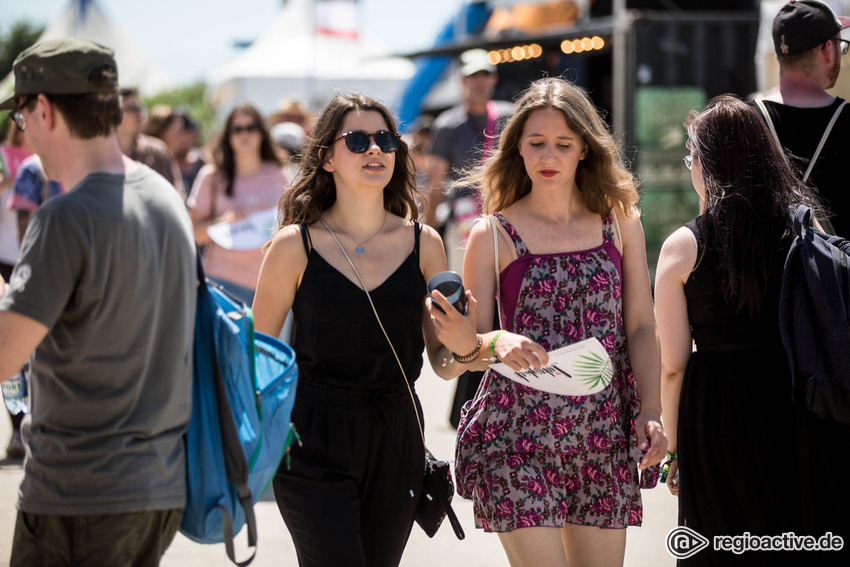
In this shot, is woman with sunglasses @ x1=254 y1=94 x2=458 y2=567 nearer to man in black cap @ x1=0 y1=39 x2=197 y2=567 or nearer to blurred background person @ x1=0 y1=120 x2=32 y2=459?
man in black cap @ x1=0 y1=39 x2=197 y2=567

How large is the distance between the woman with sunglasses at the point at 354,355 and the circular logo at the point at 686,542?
2.98ft

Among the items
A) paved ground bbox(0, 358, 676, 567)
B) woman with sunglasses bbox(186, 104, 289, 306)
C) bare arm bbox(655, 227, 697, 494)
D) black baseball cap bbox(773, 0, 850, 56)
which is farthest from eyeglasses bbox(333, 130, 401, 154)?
woman with sunglasses bbox(186, 104, 289, 306)

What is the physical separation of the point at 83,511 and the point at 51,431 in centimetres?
21

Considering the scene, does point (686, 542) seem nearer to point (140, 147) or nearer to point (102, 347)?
point (102, 347)

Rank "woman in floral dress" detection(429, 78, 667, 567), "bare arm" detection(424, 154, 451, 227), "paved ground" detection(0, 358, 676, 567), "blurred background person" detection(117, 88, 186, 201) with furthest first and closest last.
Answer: "blurred background person" detection(117, 88, 186, 201)
"bare arm" detection(424, 154, 451, 227)
"paved ground" detection(0, 358, 676, 567)
"woman in floral dress" detection(429, 78, 667, 567)

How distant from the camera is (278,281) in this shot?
333cm

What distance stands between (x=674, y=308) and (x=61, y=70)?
2.06 meters

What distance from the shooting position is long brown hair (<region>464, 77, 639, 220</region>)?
347cm

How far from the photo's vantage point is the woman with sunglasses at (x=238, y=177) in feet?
21.0

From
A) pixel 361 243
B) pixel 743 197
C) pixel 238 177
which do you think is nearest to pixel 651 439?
pixel 743 197

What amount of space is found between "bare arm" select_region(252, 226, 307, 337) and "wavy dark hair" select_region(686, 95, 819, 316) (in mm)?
1345

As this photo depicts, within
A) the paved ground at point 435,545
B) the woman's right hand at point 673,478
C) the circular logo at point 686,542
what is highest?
the woman's right hand at point 673,478

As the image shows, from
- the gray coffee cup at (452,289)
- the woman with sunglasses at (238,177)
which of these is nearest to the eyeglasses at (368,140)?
the gray coffee cup at (452,289)

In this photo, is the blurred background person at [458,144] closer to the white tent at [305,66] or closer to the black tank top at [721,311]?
the black tank top at [721,311]
